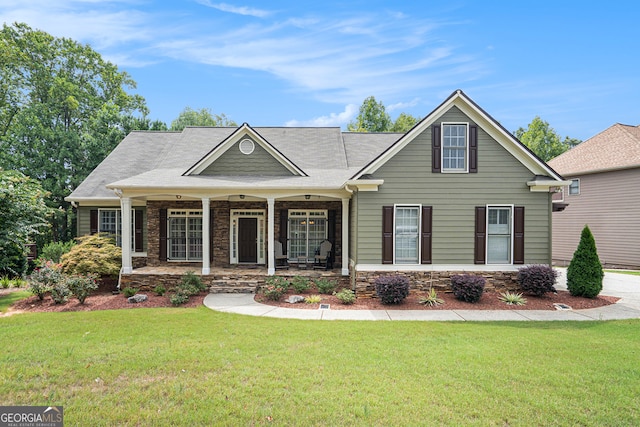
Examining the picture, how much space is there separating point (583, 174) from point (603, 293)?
10922 mm

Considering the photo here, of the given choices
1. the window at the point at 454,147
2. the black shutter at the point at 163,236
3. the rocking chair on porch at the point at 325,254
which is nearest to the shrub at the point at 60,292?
the black shutter at the point at 163,236

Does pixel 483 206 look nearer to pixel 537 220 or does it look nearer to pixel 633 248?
pixel 537 220

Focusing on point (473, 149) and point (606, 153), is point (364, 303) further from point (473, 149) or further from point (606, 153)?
point (606, 153)

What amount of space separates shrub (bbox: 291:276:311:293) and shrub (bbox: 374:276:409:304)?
245 centimetres

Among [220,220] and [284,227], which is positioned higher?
[220,220]

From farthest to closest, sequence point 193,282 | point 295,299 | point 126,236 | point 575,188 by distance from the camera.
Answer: point 575,188, point 126,236, point 193,282, point 295,299

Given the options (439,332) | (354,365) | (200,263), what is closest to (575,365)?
(439,332)

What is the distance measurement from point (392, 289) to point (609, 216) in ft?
52.1

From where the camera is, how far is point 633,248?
57.2 feet

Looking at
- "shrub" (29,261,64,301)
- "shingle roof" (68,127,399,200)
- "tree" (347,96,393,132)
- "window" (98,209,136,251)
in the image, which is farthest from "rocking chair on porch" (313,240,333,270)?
"tree" (347,96,393,132)

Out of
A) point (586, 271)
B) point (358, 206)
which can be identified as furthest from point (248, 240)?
point (586, 271)

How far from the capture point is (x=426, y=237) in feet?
35.4

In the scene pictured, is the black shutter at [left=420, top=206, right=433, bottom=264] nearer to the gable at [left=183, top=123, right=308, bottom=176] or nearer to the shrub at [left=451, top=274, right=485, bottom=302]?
the shrub at [left=451, top=274, right=485, bottom=302]

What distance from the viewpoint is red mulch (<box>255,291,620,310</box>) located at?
9523 millimetres
